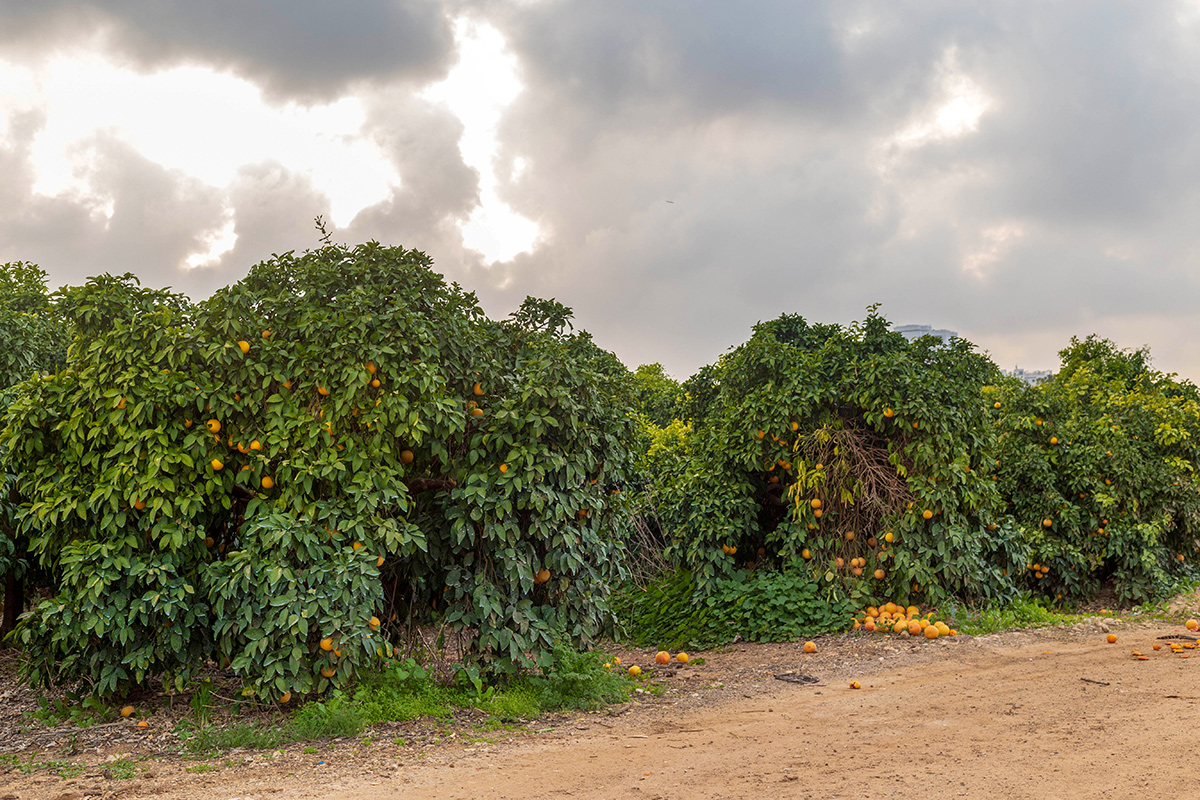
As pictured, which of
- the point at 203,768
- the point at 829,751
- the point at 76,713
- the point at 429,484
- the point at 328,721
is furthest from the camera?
Result: the point at 429,484

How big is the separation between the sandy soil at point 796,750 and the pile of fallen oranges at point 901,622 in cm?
103

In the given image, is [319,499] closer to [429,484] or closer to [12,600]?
[429,484]

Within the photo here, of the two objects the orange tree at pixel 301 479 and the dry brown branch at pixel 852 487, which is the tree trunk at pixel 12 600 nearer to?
the orange tree at pixel 301 479

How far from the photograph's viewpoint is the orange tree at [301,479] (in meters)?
5.41

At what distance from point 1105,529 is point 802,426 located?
549 cm

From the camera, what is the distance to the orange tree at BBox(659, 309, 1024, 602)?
8.73m

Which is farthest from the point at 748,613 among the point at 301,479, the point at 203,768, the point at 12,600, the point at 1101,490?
the point at 12,600

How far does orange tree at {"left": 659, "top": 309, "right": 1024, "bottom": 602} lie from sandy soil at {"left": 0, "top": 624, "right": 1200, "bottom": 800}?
1778 millimetres

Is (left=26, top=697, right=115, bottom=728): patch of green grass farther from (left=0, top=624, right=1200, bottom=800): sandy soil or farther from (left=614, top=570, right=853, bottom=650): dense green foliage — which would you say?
(left=614, top=570, right=853, bottom=650): dense green foliage

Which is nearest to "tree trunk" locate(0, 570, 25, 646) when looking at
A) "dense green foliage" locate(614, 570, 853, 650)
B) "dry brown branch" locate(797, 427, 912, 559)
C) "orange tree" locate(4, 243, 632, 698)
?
"orange tree" locate(4, 243, 632, 698)

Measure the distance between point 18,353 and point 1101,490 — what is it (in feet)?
43.7

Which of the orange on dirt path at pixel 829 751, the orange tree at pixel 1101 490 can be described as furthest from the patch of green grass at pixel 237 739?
the orange tree at pixel 1101 490

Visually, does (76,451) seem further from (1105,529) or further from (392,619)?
(1105,529)

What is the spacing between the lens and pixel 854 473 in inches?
352
